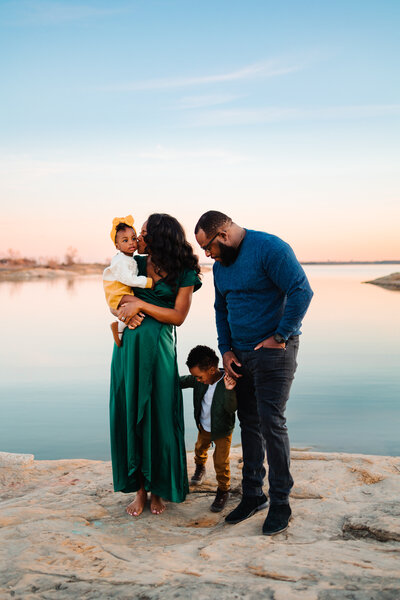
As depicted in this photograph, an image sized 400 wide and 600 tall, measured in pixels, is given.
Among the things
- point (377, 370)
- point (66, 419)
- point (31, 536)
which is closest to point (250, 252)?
point (31, 536)

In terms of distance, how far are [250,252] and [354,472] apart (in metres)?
2.05

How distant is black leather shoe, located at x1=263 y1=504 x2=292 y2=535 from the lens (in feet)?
9.89

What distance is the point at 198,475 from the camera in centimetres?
414

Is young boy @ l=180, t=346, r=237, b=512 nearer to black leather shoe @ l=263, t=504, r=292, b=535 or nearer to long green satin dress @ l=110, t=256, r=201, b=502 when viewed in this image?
long green satin dress @ l=110, t=256, r=201, b=502

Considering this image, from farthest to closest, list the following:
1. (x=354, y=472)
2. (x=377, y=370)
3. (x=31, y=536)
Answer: (x=377, y=370) < (x=354, y=472) < (x=31, y=536)

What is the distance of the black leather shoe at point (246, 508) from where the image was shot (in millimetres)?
3357

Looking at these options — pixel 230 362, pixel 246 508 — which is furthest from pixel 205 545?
pixel 230 362

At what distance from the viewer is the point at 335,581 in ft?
7.24

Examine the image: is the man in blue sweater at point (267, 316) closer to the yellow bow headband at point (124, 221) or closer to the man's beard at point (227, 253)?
the man's beard at point (227, 253)

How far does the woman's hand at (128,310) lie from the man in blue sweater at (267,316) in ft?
1.76

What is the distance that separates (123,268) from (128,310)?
10.1 inches

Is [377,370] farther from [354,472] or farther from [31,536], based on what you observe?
[31,536]

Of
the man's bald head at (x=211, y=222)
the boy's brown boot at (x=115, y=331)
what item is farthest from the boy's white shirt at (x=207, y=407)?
the man's bald head at (x=211, y=222)

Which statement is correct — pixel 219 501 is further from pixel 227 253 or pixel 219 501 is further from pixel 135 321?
pixel 227 253
